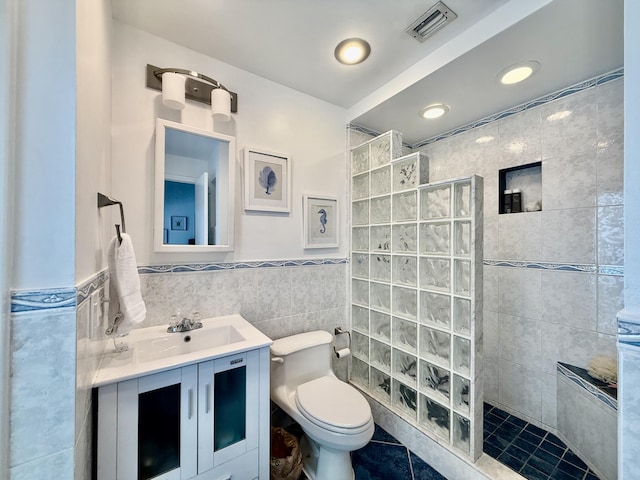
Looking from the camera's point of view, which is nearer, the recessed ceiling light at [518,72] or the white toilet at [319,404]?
the white toilet at [319,404]

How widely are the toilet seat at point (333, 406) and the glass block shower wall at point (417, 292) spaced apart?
430 mm

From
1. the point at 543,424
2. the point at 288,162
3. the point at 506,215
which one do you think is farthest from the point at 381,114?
the point at 543,424

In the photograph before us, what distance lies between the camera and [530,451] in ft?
5.16

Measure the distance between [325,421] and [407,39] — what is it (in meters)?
2.00

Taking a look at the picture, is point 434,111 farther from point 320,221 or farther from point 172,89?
point 172,89

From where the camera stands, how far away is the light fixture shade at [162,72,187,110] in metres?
1.29

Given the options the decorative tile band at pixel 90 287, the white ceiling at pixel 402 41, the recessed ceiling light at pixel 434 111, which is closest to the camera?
the decorative tile band at pixel 90 287

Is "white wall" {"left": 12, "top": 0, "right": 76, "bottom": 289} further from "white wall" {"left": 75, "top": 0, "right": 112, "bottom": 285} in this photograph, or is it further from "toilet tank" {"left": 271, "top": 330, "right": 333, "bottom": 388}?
"toilet tank" {"left": 271, "top": 330, "right": 333, "bottom": 388}

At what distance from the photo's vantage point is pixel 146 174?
4.36 ft

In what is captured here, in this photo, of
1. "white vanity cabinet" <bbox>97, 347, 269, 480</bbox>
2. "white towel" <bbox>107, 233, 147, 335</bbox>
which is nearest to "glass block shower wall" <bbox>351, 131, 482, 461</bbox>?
"white vanity cabinet" <bbox>97, 347, 269, 480</bbox>

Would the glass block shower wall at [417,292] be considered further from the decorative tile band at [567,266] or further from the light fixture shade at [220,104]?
the light fixture shade at [220,104]

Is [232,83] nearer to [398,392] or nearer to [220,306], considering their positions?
[220,306]

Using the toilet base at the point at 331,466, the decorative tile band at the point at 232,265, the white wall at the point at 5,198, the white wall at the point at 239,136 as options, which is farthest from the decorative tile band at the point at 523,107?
the toilet base at the point at 331,466

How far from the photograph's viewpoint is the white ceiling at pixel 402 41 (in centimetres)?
117
